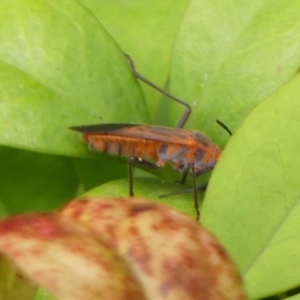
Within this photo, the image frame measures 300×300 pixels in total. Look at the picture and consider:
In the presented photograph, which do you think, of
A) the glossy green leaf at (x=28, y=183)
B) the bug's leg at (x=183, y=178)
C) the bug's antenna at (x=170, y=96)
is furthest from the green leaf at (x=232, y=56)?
the glossy green leaf at (x=28, y=183)

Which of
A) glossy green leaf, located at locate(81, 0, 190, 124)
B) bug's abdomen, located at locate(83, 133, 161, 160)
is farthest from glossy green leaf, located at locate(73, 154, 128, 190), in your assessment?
glossy green leaf, located at locate(81, 0, 190, 124)

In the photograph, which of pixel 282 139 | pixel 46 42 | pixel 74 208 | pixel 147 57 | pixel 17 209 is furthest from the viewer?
pixel 147 57

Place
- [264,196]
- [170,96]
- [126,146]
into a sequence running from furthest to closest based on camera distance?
[126,146] < [170,96] < [264,196]

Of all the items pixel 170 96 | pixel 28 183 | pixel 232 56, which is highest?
pixel 232 56

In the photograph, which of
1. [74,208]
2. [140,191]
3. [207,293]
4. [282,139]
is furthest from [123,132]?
[207,293]

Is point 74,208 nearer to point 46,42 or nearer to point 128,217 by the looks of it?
point 128,217

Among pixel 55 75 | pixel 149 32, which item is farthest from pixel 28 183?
pixel 149 32

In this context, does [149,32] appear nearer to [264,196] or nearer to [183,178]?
[183,178]
